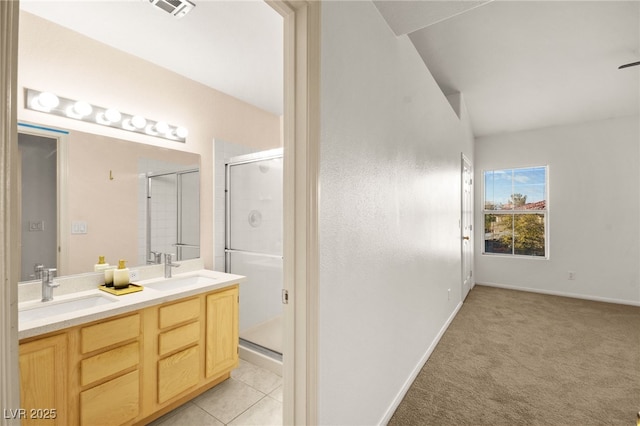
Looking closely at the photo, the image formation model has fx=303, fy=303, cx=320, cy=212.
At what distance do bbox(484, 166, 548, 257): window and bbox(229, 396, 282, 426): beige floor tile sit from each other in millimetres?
4779

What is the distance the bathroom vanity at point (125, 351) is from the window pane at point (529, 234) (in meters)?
4.94

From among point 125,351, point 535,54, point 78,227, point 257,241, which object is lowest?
point 125,351

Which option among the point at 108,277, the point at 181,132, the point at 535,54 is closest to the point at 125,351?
the point at 108,277

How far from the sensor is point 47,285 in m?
1.72

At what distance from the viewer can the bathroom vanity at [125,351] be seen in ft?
4.56

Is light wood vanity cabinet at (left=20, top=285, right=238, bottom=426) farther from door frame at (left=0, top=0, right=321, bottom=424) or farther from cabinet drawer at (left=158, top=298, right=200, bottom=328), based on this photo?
door frame at (left=0, top=0, right=321, bottom=424)

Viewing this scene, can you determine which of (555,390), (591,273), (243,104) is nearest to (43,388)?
(243,104)

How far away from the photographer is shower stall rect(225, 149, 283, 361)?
2732 mm

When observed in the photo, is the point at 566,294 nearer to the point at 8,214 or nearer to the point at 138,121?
the point at 138,121

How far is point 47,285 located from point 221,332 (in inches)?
42.5

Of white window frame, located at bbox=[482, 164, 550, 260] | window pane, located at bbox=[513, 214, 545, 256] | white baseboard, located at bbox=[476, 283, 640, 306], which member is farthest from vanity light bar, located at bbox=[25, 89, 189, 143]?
white baseboard, located at bbox=[476, 283, 640, 306]

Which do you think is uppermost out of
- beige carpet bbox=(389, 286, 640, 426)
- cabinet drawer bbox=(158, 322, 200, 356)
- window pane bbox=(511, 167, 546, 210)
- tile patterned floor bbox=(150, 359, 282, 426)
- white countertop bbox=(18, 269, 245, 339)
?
window pane bbox=(511, 167, 546, 210)

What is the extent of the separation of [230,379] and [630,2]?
157 inches

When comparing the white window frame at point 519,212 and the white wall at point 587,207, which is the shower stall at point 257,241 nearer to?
the white window frame at point 519,212
